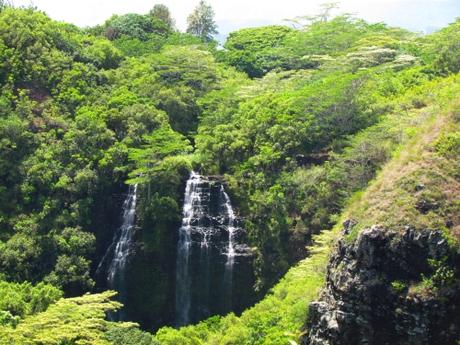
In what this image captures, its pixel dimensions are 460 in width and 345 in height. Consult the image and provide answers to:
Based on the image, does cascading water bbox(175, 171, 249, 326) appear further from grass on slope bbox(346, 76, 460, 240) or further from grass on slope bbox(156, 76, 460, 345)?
grass on slope bbox(346, 76, 460, 240)

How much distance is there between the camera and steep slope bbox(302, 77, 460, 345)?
1531 centimetres

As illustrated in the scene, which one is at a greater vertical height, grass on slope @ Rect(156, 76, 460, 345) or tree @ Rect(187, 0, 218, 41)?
tree @ Rect(187, 0, 218, 41)

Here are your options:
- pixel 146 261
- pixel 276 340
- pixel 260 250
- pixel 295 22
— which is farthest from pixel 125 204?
pixel 295 22

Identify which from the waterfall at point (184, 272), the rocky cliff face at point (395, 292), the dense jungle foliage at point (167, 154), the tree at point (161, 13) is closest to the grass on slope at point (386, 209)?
the dense jungle foliage at point (167, 154)

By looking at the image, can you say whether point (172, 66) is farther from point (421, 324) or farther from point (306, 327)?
point (421, 324)

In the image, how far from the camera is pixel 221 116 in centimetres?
3831

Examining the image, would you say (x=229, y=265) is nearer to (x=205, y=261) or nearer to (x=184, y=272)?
(x=205, y=261)

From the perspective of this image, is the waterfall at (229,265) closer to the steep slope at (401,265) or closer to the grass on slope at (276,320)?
the grass on slope at (276,320)

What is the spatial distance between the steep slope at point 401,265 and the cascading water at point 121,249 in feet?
55.0

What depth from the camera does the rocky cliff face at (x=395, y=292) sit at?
15234mm

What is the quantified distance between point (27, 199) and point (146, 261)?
7.35 meters

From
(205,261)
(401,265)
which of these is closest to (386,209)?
(401,265)

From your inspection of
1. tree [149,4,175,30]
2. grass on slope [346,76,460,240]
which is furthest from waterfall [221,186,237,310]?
tree [149,4,175,30]

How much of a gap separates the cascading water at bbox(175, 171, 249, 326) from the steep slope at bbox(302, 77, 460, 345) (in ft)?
46.9
